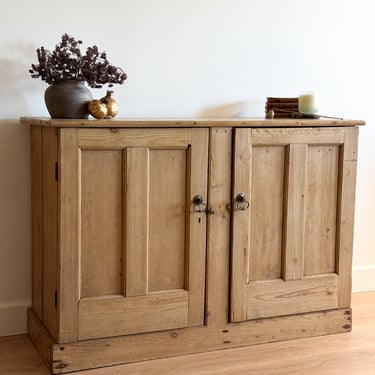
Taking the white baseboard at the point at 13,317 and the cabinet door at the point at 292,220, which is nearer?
the cabinet door at the point at 292,220

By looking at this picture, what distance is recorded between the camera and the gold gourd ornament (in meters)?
2.55

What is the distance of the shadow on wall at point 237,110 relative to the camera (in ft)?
10.3

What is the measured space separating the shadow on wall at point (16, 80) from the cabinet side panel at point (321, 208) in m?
1.18

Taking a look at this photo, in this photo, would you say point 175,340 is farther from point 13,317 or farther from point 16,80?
point 16,80

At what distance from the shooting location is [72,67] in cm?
260

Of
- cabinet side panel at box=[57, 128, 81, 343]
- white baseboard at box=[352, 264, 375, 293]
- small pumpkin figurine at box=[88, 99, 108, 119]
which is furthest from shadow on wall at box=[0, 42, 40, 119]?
white baseboard at box=[352, 264, 375, 293]

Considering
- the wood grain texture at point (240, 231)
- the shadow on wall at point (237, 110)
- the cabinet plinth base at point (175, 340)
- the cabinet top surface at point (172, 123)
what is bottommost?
the cabinet plinth base at point (175, 340)

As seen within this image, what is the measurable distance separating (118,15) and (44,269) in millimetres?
1105

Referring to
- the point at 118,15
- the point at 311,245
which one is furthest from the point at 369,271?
the point at 118,15

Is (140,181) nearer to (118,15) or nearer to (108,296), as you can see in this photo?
(108,296)

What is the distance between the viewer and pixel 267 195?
274 centimetres

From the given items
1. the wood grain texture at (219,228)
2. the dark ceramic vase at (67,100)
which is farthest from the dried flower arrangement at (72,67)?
the wood grain texture at (219,228)

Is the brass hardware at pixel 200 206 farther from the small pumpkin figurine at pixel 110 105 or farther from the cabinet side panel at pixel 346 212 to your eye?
the cabinet side panel at pixel 346 212

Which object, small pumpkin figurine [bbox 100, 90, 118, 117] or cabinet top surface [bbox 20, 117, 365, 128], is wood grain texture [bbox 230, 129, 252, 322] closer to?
cabinet top surface [bbox 20, 117, 365, 128]
